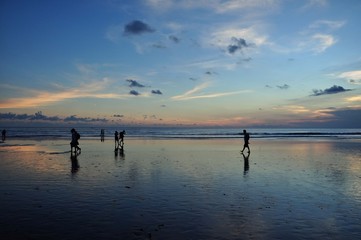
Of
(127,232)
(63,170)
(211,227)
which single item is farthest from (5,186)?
(211,227)

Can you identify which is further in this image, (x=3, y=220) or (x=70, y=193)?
(x=70, y=193)

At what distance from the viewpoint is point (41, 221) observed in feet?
33.0

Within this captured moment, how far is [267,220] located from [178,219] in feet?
9.08

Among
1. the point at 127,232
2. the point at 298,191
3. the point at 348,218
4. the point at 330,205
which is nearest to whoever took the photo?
the point at 127,232

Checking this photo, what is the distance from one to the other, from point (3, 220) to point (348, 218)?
421 inches

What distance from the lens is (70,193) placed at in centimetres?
1400

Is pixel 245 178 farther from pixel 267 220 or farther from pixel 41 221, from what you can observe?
pixel 41 221

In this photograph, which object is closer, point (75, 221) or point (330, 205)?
point (75, 221)

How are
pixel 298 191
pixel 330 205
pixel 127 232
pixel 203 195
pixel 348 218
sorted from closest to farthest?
pixel 127 232
pixel 348 218
pixel 330 205
pixel 203 195
pixel 298 191

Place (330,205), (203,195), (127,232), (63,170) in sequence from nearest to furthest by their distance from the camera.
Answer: (127,232) → (330,205) → (203,195) → (63,170)

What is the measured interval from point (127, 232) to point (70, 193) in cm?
573

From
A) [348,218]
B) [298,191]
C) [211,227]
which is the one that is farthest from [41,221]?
[298,191]

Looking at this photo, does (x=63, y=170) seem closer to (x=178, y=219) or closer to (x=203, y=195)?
(x=203, y=195)

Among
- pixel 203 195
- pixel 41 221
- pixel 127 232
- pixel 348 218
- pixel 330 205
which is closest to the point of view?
pixel 127 232
